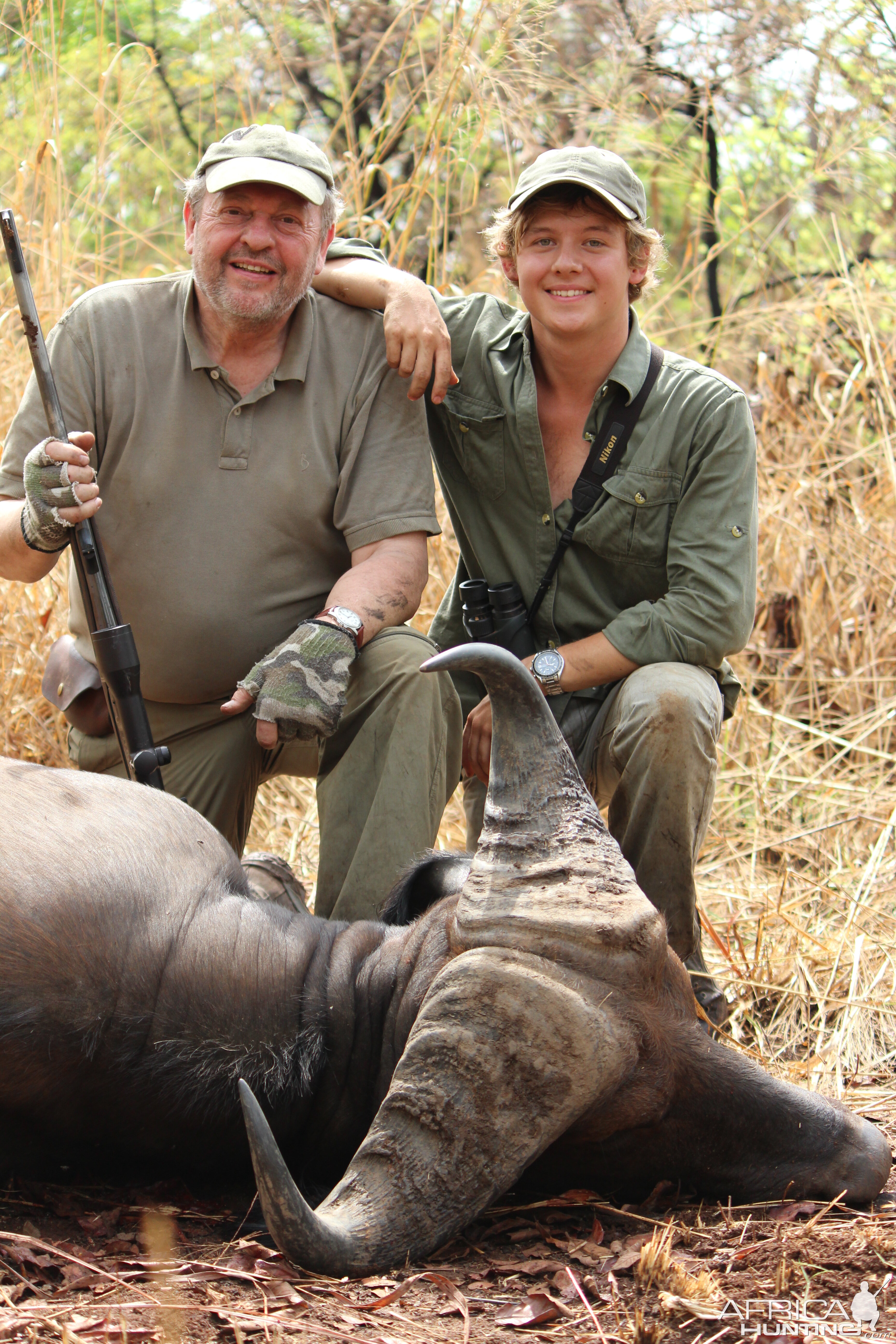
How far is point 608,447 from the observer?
3.98 meters

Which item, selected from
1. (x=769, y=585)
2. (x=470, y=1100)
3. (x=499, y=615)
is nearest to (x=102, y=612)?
(x=499, y=615)

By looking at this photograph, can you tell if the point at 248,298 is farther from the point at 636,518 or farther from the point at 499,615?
the point at 636,518

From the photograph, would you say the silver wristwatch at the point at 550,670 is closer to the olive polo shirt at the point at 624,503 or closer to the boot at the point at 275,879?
the olive polo shirt at the point at 624,503

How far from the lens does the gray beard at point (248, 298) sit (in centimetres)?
387

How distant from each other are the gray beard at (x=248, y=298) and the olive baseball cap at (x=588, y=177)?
72cm

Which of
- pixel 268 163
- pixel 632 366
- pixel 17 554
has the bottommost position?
pixel 17 554

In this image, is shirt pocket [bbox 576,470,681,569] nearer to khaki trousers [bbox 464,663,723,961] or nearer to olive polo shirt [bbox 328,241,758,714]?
olive polo shirt [bbox 328,241,758,714]

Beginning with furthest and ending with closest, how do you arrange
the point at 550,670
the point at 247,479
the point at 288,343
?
1. the point at 288,343
2. the point at 247,479
3. the point at 550,670

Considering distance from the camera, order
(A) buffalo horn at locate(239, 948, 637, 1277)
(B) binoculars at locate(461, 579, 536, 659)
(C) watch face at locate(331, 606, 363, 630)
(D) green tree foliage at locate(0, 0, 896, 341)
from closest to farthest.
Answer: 1. (A) buffalo horn at locate(239, 948, 637, 1277)
2. (C) watch face at locate(331, 606, 363, 630)
3. (B) binoculars at locate(461, 579, 536, 659)
4. (D) green tree foliage at locate(0, 0, 896, 341)

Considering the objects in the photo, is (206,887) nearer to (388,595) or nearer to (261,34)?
(388,595)

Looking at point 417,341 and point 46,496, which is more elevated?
point 417,341

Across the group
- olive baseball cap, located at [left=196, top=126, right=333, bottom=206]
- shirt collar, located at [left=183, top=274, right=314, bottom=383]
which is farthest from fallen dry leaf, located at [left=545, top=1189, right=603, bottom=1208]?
olive baseball cap, located at [left=196, top=126, right=333, bottom=206]

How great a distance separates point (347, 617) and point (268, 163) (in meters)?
1.36

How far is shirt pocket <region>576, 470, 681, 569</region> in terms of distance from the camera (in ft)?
13.0
